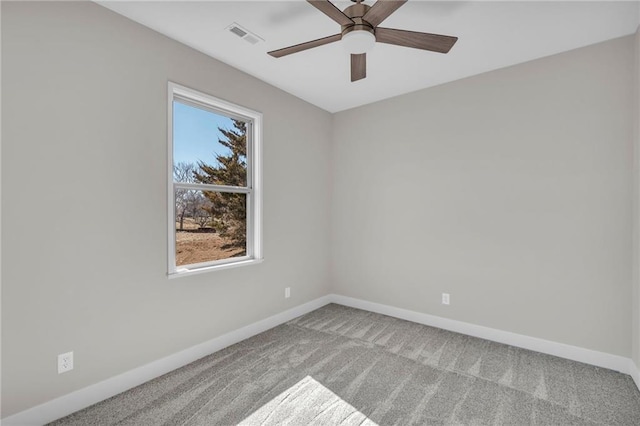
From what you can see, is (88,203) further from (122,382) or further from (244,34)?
(244,34)

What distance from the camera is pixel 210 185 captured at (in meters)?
2.71

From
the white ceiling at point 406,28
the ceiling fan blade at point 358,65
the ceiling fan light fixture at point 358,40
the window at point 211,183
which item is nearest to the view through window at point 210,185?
the window at point 211,183

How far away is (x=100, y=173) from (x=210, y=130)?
1.04 metres

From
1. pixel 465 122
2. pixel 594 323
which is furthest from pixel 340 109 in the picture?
pixel 594 323

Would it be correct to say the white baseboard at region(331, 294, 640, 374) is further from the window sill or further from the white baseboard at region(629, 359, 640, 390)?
the window sill

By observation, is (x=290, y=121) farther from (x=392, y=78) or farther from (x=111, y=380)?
(x=111, y=380)

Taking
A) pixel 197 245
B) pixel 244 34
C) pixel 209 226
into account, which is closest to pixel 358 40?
pixel 244 34

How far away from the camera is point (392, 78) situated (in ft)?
10.0

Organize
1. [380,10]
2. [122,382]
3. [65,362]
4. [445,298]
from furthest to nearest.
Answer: [445,298] < [122,382] < [65,362] < [380,10]

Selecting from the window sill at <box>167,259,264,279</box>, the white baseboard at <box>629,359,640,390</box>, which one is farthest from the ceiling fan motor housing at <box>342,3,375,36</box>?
the white baseboard at <box>629,359,640,390</box>

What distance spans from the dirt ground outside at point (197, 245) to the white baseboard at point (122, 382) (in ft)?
2.44

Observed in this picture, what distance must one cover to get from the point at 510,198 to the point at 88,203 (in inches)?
136

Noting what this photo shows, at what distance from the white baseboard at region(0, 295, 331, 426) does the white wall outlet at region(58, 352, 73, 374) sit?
162 mm

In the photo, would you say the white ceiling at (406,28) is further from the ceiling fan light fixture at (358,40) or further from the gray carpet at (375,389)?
the gray carpet at (375,389)
